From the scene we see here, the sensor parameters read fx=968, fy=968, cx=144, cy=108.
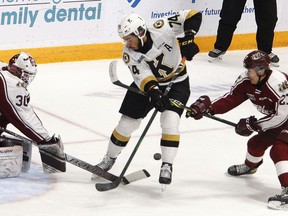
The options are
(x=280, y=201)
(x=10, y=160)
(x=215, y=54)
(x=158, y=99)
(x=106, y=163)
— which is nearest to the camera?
(x=280, y=201)

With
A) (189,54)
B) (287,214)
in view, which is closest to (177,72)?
(189,54)

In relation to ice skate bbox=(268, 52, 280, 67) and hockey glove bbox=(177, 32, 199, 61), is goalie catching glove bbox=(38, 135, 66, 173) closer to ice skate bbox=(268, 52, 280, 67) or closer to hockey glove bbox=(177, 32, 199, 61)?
hockey glove bbox=(177, 32, 199, 61)

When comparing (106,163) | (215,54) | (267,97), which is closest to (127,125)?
(106,163)

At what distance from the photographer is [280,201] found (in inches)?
182

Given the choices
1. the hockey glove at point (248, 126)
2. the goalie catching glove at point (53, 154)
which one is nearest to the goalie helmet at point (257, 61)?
the hockey glove at point (248, 126)

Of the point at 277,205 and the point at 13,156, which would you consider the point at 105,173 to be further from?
the point at 277,205

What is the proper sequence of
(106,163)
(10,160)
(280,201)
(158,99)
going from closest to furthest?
(280,201) < (158,99) < (10,160) < (106,163)

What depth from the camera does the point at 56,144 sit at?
4.95 metres

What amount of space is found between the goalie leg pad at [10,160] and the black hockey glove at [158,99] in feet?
2.38

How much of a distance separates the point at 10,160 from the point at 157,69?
0.89 meters

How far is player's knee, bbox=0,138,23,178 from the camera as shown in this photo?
487 centimetres

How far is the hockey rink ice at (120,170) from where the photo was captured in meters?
4.59

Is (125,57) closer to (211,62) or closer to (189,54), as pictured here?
(189,54)

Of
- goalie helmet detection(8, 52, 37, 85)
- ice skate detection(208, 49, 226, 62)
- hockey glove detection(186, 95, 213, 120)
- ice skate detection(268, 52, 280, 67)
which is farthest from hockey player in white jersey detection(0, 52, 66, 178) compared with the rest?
ice skate detection(268, 52, 280, 67)
